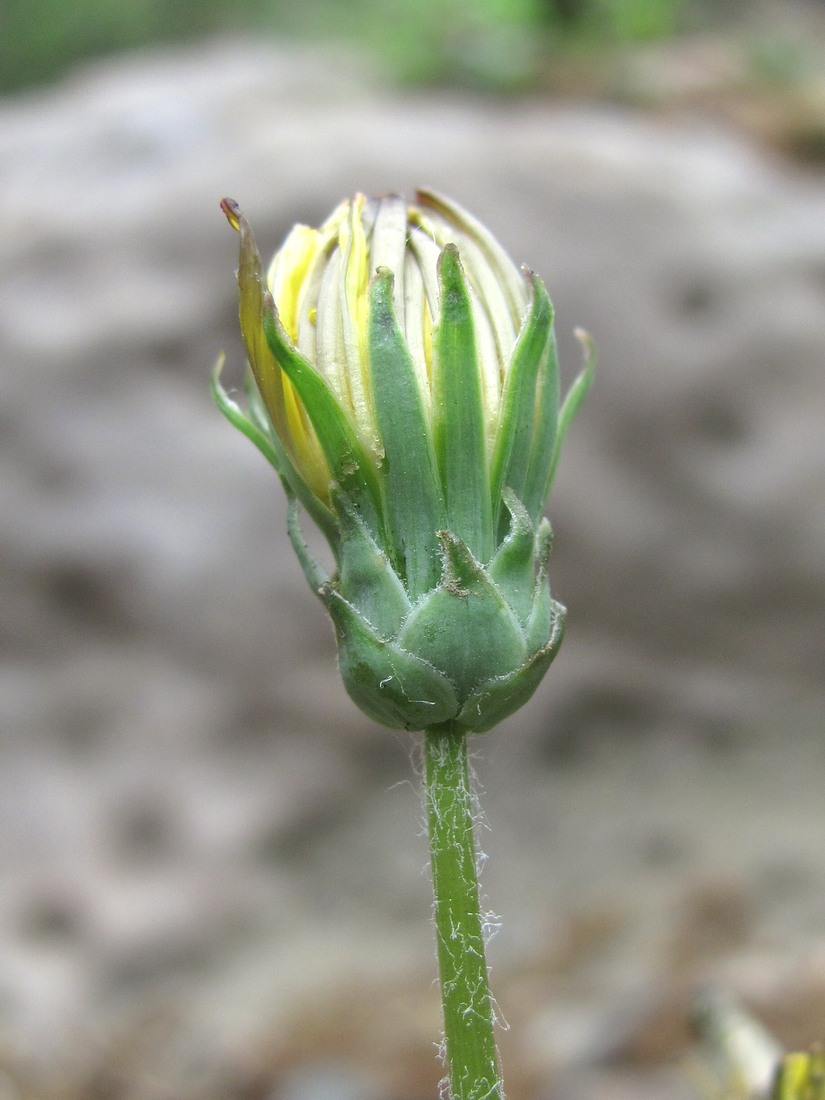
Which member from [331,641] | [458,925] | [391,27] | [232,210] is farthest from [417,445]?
[391,27]

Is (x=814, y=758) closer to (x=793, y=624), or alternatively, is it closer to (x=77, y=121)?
(x=793, y=624)

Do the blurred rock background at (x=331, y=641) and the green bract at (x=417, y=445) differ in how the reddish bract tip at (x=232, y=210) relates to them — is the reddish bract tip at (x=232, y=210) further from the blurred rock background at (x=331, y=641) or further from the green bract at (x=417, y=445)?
the blurred rock background at (x=331, y=641)

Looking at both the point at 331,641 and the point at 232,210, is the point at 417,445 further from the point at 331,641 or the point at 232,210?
the point at 331,641

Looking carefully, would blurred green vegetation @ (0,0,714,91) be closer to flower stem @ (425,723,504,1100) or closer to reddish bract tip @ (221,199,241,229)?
reddish bract tip @ (221,199,241,229)

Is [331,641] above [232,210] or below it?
above

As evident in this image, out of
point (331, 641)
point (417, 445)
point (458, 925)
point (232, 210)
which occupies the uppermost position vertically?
point (331, 641)

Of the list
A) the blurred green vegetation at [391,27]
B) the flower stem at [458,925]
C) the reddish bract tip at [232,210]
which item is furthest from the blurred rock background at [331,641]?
the reddish bract tip at [232,210]

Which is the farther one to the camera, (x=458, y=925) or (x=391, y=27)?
(x=391, y=27)

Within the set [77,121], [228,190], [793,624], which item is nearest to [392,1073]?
[793,624]

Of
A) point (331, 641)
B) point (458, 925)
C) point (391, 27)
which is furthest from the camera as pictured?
point (391, 27)
